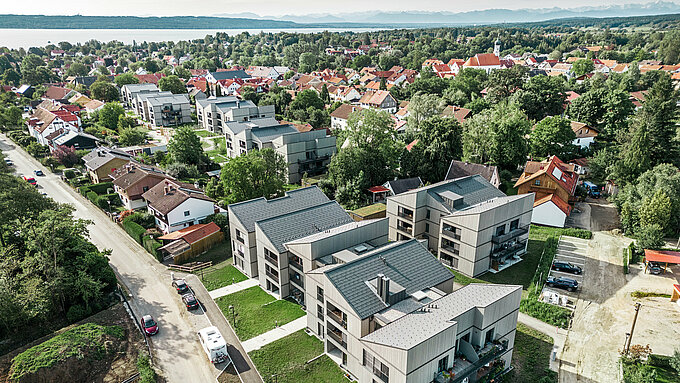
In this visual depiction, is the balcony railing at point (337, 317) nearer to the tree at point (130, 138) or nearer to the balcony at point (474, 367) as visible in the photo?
the balcony at point (474, 367)

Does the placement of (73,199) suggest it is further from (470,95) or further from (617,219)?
(470,95)

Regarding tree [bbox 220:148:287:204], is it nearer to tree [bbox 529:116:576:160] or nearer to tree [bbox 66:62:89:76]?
tree [bbox 529:116:576:160]

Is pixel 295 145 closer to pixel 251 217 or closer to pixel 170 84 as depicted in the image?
pixel 251 217

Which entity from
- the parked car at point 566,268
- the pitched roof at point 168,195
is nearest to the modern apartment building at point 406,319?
the parked car at point 566,268

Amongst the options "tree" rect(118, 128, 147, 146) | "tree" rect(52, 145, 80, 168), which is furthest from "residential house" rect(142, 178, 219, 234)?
"tree" rect(118, 128, 147, 146)

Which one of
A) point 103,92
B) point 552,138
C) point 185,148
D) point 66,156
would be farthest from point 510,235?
point 103,92

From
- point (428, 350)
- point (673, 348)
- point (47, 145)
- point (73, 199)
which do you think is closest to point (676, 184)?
point (673, 348)
